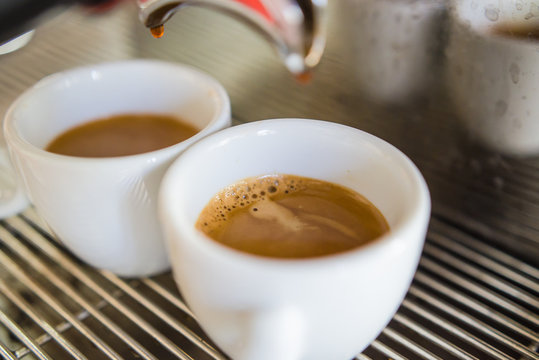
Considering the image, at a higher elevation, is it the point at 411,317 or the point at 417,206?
the point at 417,206

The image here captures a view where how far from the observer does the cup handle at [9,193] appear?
1.81 ft

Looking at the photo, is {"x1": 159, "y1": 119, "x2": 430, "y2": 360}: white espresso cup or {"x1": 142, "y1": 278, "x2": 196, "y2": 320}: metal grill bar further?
{"x1": 142, "y1": 278, "x2": 196, "y2": 320}: metal grill bar

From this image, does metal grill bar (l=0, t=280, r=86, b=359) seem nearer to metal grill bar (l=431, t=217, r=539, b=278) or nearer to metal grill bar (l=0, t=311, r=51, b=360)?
metal grill bar (l=0, t=311, r=51, b=360)

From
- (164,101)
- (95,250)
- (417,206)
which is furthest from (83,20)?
(417,206)

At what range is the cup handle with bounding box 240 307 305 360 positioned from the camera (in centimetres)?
32

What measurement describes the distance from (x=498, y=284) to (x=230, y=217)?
0.78ft

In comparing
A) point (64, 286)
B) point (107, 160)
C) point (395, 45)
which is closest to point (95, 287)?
point (64, 286)

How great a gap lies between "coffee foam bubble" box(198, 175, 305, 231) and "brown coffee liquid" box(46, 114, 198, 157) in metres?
0.11

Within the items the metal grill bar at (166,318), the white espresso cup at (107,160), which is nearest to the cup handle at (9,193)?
the white espresso cup at (107,160)

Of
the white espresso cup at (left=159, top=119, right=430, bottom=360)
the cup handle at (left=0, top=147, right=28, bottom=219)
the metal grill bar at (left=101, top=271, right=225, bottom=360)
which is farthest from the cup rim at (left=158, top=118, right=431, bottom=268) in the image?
the cup handle at (left=0, top=147, right=28, bottom=219)

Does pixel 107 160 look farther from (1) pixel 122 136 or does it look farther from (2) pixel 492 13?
(2) pixel 492 13

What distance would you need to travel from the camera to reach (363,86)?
554 millimetres

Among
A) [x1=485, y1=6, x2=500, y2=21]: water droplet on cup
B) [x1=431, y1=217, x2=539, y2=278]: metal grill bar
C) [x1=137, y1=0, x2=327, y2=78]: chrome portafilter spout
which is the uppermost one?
[x1=137, y1=0, x2=327, y2=78]: chrome portafilter spout

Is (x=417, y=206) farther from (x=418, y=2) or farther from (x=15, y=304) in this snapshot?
(x=15, y=304)
